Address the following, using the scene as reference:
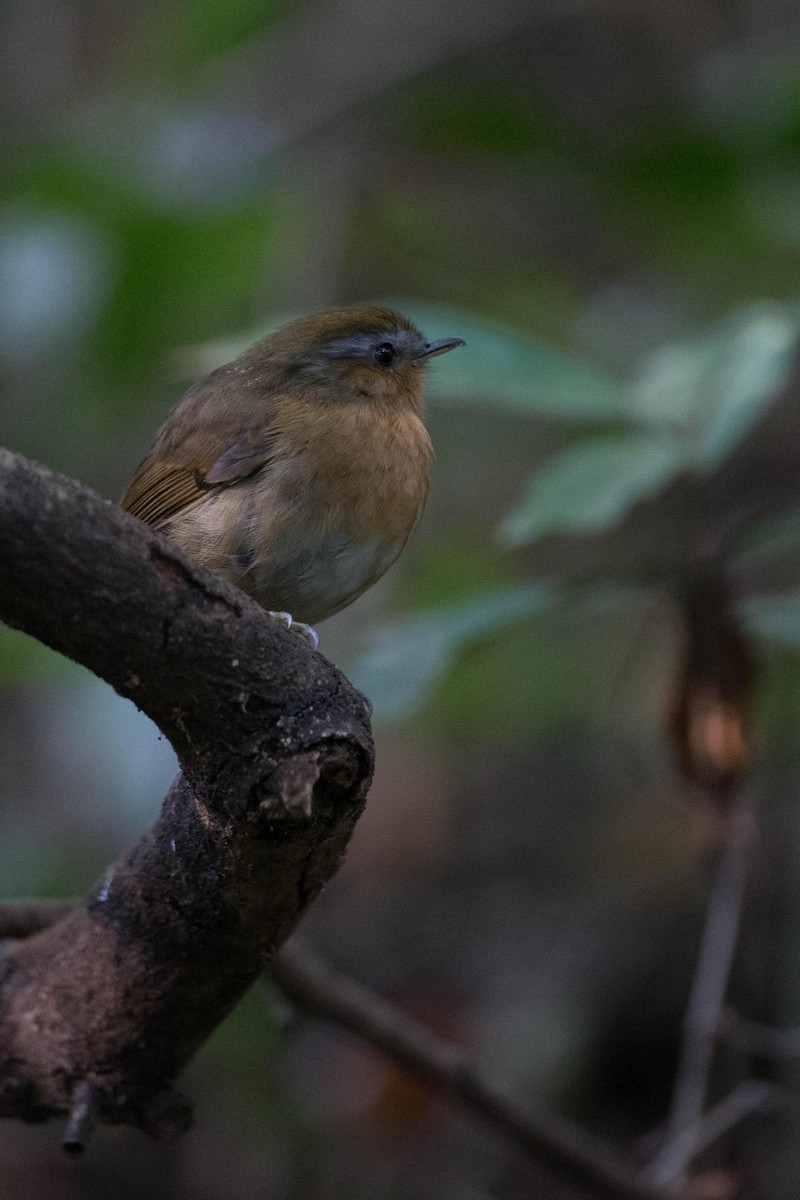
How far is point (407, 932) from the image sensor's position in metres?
5.40

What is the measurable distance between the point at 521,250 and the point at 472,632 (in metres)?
3.96

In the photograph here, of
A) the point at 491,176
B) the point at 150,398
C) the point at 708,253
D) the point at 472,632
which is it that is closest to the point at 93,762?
the point at 472,632

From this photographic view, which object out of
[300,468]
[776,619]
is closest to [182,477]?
[300,468]

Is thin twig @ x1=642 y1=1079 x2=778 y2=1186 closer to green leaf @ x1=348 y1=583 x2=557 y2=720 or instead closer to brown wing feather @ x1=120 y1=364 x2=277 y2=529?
green leaf @ x1=348 y1=583 x2=557 y2=720

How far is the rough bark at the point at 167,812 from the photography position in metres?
1.48

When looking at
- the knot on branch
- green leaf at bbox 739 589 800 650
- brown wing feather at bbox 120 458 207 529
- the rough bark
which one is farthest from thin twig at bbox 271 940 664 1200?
the knot on branch

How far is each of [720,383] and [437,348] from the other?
67 cm

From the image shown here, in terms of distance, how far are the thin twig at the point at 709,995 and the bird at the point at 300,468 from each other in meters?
1.03

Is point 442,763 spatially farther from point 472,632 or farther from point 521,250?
point 472,632

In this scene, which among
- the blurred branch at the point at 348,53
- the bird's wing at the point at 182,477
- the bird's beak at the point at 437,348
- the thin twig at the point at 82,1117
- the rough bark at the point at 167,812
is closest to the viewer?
the rough bark at the point at 167,812

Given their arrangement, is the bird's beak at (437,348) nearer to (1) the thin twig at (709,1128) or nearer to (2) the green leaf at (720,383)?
(2) the green leaf at (720,383)

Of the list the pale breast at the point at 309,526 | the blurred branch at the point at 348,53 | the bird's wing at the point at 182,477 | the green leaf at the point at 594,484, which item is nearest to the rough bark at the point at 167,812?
the pale breast at the point at 309,526

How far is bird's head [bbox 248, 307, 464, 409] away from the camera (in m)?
3.05

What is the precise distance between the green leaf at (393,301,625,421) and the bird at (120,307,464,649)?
0.47 ft
